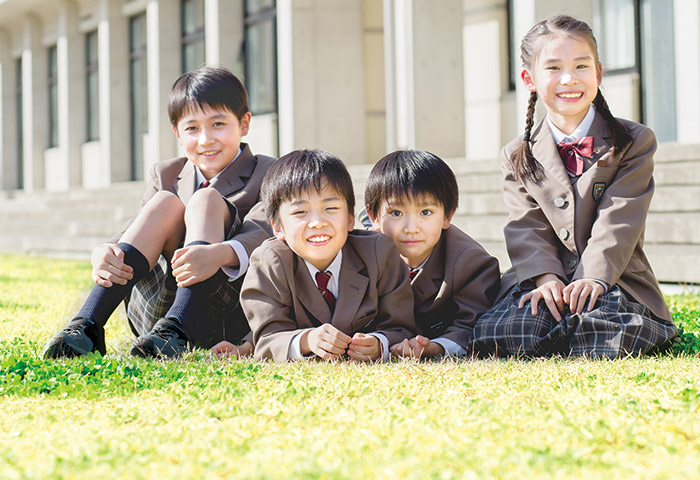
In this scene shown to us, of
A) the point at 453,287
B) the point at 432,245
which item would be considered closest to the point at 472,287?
the point at 453,287

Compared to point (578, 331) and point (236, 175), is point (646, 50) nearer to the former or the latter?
point (236, 175)

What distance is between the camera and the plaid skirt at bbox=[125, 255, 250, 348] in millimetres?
3404

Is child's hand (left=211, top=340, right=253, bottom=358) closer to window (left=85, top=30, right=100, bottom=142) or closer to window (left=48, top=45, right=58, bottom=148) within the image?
window (left=85, top=30, right=100, bottom=142)

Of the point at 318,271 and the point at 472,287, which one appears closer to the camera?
the point at 318,271

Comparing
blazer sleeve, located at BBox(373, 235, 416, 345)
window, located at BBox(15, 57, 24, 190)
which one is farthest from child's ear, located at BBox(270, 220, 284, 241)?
window, located at BBox(15, 57, 24, 190)

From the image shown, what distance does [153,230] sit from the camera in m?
3.33

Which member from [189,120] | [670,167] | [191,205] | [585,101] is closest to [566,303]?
[585,101]

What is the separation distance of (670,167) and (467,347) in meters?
3.37

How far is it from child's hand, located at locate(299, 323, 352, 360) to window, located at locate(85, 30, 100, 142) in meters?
17.5

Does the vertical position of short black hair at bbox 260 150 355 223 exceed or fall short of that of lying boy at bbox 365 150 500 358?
it exceeds it

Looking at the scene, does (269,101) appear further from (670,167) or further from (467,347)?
(467,347)

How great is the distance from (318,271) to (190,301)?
21.2 inches

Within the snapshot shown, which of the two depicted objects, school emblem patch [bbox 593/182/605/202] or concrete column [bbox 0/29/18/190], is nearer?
school emblem patch [bbox 593/182/605/202]

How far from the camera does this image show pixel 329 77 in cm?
1153
